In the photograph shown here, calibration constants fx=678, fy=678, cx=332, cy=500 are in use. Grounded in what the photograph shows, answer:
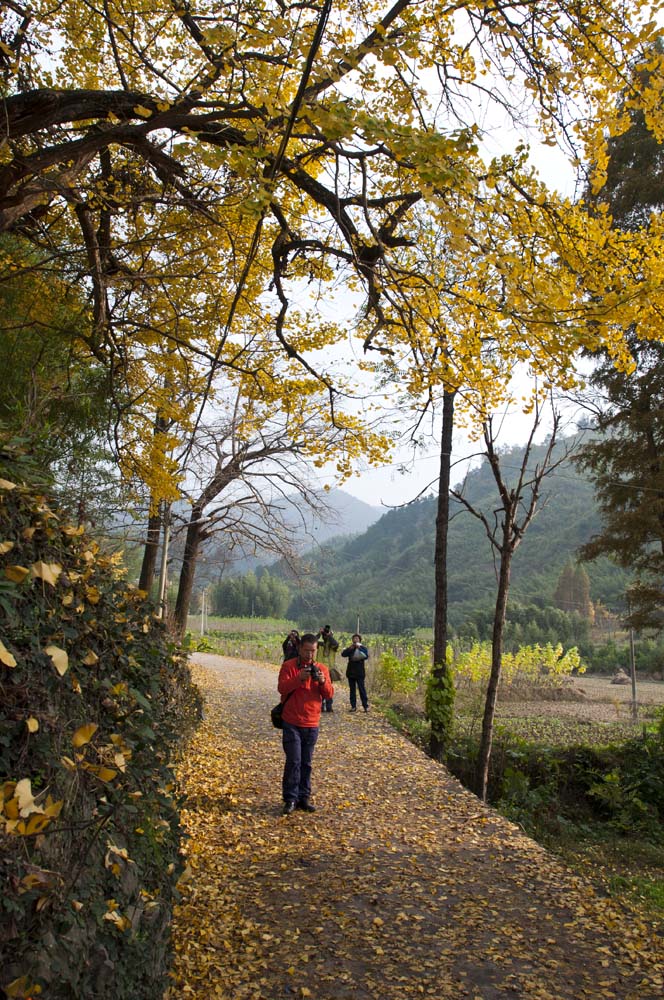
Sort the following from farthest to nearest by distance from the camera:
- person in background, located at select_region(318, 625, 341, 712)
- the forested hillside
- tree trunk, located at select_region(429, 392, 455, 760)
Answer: the forested hillside < person in background, located at select_region(318, 625, 341, 712) < tree trunk, located at select_region(429, 392, 455, 760)

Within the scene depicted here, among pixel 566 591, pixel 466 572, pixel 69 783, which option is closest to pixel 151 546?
pixel 69 783

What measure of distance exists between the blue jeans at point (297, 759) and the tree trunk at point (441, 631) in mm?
4388

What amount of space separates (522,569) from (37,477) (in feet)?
192

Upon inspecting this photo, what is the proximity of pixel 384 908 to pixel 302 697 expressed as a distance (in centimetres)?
215

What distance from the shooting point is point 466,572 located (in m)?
59.6

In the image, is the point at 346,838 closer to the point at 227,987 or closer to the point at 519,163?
the point at 227,987

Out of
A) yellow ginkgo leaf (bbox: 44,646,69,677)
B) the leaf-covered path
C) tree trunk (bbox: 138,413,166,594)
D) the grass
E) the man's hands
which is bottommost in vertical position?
the grass

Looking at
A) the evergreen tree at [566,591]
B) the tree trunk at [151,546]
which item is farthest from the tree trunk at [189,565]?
the evergreen tree at [566,591]

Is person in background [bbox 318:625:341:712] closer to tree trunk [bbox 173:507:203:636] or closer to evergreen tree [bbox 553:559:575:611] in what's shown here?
tree trunk [bbox 173:507:203:636]

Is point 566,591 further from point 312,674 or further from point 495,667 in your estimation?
point 312,674

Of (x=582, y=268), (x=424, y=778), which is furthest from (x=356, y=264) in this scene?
(x=424, y=778)

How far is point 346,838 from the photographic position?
573 centimetres

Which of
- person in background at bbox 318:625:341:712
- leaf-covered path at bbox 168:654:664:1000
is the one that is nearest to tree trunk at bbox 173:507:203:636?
person in background at bbox 318:625:341:712

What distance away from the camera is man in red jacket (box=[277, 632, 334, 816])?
6.28 m
